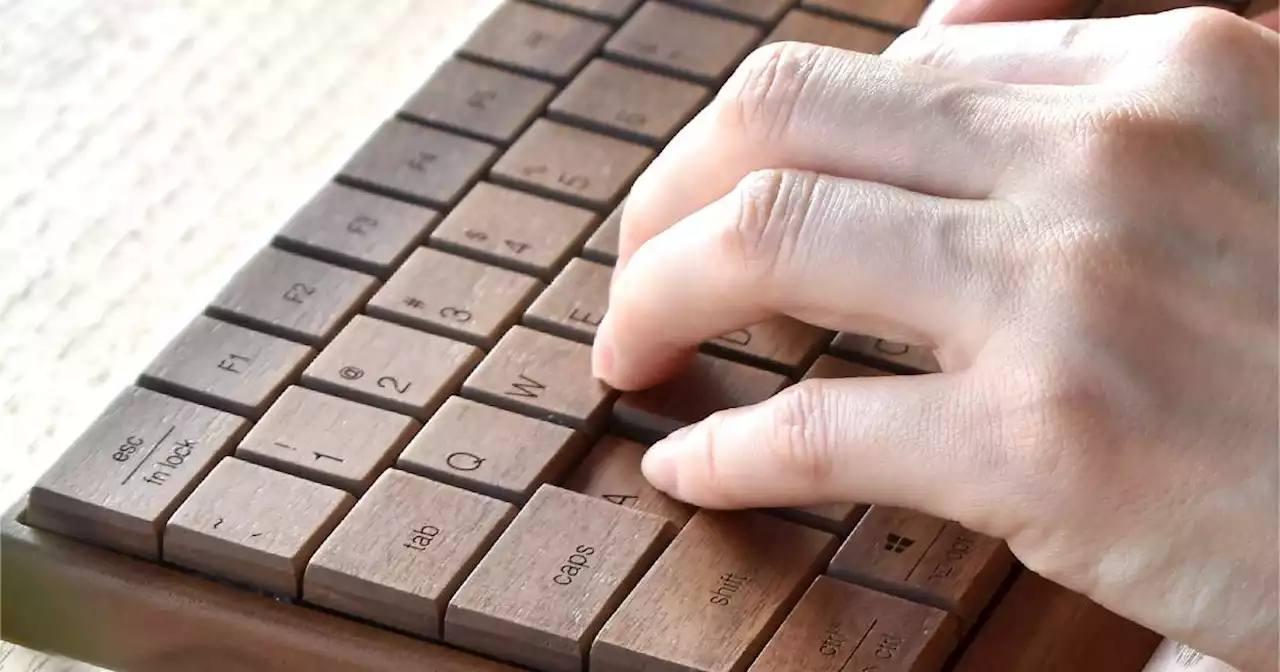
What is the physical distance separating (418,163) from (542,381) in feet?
0.39

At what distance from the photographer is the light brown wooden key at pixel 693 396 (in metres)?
0.56

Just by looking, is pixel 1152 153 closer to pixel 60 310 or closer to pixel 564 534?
pixel 564 534

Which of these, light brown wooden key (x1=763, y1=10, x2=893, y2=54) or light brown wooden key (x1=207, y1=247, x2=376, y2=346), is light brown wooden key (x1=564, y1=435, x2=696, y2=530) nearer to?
light brown wooden key (x1=207, y1=247, x2=376, y2=346)

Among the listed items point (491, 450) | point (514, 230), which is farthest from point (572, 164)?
point (491, 450)

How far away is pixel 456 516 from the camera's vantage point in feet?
1.69

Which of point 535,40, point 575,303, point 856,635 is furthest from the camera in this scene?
point 535,40

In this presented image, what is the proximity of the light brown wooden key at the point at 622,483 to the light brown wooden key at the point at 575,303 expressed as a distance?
5 cm

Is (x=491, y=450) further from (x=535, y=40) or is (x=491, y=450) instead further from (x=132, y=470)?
(x=535, y=40)

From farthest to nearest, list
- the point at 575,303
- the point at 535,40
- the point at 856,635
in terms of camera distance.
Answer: the point at 535,40 → the point at 575,303 → the point at 856,635

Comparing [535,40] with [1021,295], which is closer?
[1021,295]

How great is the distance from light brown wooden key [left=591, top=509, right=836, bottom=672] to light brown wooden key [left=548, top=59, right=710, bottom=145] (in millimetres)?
186

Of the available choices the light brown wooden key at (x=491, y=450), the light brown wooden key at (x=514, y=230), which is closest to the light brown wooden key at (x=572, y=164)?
the light brown wooden key at (x=514, y=230)

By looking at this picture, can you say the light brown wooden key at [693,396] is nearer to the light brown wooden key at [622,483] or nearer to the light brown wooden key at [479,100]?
the light brown wooden key at [622,483]

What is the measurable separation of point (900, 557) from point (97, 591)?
22 cm
